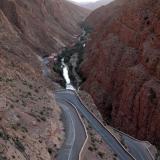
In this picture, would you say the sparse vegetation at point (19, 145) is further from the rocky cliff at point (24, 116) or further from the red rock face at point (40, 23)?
the red rock face at point (40, 23)

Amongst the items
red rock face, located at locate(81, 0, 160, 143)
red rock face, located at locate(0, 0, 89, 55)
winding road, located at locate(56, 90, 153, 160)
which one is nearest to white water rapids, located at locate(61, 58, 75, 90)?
red rock face, located at locate(81, 0, 160, 143)

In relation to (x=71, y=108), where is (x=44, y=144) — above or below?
above

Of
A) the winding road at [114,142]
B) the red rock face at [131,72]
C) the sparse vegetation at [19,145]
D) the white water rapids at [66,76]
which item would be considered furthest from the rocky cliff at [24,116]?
the white water rapids at [66,76]

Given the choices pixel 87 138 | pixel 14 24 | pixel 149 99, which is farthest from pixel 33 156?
pixel 14 24

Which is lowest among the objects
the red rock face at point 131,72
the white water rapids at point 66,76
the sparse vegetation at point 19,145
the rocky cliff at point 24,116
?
the white water rapids at point 66,76

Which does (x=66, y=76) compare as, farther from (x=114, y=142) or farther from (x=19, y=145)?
(x=19, y=145)

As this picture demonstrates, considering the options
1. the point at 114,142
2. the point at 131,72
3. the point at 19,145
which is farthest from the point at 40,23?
the point at 19,145

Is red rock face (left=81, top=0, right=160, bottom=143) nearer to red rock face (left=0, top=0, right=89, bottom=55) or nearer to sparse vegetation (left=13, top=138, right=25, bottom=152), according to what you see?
red rock face (left=0, top=0, right=89, bottom=55)

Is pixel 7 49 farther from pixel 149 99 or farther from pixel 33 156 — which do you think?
pixel 33 156
